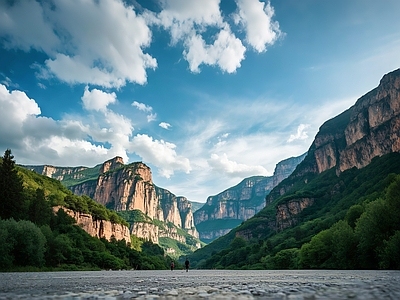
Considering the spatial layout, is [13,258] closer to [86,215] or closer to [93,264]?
[93,264]

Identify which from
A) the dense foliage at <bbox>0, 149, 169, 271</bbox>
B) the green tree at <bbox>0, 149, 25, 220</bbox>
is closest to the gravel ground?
the dense foliage at <bbox>0, 149, 169, 271</bbox>

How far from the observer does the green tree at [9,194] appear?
87250 mm

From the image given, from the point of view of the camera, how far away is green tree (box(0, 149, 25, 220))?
3435 inches

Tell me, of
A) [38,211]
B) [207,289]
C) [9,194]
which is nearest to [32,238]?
[9,194]

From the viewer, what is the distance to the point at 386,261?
62.9 meters

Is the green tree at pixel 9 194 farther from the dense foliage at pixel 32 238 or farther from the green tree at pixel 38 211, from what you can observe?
the green tree at pixel 38 211

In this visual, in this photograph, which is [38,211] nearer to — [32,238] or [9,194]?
[9,194]

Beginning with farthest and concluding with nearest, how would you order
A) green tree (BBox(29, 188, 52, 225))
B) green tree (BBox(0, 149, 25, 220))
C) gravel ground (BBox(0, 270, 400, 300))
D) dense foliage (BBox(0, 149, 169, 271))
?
green tree (BBox(29, 188, 52, 225)), green tree (BBox(0, 149, 25, 220)), dense foliage (BBox(0, 149, 169, 271)), gravel ground (BBox(0, 270, 400, 300))

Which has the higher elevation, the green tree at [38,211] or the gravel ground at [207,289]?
the green tree at [38,211]

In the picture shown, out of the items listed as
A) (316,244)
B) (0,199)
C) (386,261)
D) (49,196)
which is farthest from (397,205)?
(49,196)

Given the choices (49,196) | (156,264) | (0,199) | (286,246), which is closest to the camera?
(0,199)

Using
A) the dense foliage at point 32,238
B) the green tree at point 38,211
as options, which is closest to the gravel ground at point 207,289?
the dense foliage at point 32,238

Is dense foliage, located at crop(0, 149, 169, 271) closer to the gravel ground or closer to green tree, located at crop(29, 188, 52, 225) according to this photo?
green tree, located at crop(29, 188, 52, 225)

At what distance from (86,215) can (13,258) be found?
12707cm
